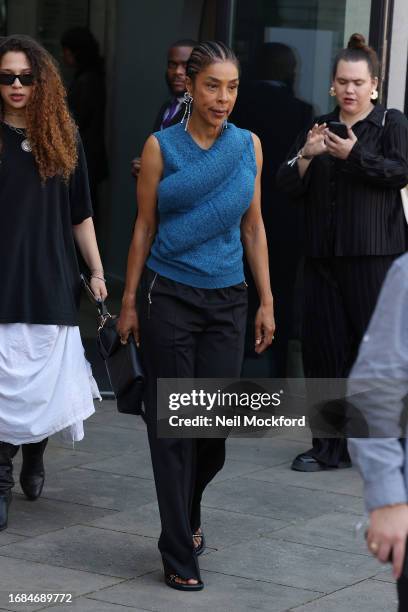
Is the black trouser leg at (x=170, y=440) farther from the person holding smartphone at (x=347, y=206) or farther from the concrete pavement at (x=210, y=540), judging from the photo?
the person holding smartphone at (x=347, y=206)

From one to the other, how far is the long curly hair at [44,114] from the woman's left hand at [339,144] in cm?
141

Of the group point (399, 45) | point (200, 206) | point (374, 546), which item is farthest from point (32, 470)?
point (399, 45)

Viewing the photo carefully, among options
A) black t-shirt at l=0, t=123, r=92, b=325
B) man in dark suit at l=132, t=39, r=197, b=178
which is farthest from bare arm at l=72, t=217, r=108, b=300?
man in dark suit at l=132, t=39, r=197, b=178

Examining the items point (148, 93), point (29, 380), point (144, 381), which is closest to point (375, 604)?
point (144, 381)

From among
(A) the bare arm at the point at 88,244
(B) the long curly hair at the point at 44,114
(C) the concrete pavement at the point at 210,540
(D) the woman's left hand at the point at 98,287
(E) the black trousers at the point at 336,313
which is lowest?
(C) the concrete pavement at the point at 210,540

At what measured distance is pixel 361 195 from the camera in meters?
6.54

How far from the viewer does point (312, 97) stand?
791 centimetres

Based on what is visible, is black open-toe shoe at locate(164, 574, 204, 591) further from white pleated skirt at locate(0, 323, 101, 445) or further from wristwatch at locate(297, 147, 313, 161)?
wristwatch at locate(297, 147, 313, 161)

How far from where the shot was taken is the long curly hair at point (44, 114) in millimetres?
5418

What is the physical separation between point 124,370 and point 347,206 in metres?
2.04

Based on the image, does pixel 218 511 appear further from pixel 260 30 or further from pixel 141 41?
pixel 141 41

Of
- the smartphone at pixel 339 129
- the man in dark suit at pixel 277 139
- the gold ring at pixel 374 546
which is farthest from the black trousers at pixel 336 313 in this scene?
the gold ring at pixel 374 546

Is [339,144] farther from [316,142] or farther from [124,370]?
[124,370]

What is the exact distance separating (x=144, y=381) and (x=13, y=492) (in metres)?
1.43
